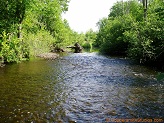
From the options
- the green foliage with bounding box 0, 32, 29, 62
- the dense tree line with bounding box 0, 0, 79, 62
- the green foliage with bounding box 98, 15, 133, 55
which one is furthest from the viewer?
the green foliage with bounding box 98, 15, 133, 55

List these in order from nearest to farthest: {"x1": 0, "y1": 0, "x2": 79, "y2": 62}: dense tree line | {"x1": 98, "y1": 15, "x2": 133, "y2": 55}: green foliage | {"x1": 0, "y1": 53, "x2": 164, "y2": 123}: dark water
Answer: {"x1": 0, "y1": 53, "x2": 164, "y2": 123}: dark water → {"x1": 0, "y1": 0, "x2": 79, "y2": 62}: dense tree line → {"x1": 98, "y1": 15, "x2": 133, "y2": 55}: green foliage

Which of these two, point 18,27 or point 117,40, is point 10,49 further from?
point 117,40

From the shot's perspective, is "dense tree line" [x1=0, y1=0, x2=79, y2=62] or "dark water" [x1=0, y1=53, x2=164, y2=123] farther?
"dense tree line" [x1=0, y1=0, x2=79, y2=62]

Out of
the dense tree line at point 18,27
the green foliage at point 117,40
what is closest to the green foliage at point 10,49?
the dense tree line at point 18,27

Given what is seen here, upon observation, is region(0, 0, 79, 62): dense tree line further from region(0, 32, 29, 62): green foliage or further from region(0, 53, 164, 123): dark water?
region(0, 53, 164, 123): dark water

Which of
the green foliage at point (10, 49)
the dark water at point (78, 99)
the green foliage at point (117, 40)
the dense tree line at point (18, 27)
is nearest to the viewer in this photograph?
the dark water at point (78, 99)

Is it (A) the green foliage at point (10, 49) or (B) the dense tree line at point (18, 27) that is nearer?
(A) the green foliage at point (10, 49)

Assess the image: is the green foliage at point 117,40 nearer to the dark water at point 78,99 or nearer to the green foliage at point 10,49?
the green foliage at point 10,49

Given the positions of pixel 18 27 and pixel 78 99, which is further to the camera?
pixel 18 27

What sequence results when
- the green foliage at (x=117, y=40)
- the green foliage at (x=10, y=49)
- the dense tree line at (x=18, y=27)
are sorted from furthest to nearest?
the green foliage at (x=117, y=40) < the dense tree line at (x=18, y=27) < the green foliage at (x=10, y=49)

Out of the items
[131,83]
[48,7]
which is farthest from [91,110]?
[48,7]

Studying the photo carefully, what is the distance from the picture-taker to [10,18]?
23.6m

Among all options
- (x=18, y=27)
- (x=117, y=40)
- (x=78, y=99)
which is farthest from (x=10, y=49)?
(x=117, y=40)

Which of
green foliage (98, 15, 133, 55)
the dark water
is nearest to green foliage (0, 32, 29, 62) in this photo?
the dark water
